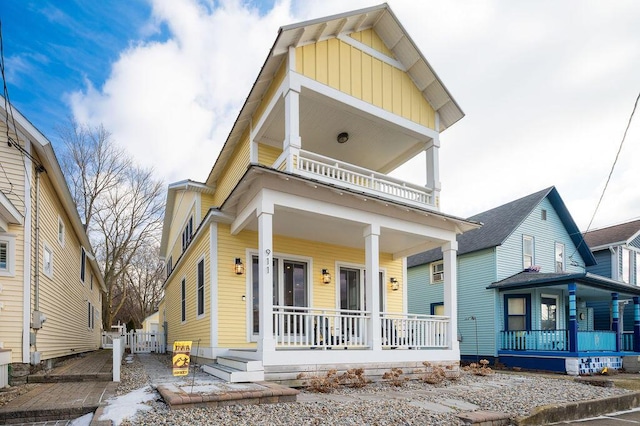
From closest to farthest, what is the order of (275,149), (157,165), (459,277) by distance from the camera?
1. (275,149)
2. (459,277)
3. (157,165)

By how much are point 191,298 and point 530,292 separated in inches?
466

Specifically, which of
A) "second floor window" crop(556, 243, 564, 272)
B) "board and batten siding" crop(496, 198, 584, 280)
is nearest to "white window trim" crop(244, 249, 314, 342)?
"board and batten siding" crop(496, 198, 584, 280)

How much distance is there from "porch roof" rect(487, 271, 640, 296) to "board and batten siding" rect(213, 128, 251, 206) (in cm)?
1009

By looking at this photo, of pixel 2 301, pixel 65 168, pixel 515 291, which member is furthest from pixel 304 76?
pixel 65 168

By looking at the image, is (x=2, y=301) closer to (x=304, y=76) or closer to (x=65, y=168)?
(x=304, y=76)

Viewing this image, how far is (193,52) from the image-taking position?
12828 mm

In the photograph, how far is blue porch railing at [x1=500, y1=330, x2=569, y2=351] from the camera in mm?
14195

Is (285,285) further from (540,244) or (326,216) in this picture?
(540,244)

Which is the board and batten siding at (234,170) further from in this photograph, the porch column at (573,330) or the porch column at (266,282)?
the porch column at (573,330)

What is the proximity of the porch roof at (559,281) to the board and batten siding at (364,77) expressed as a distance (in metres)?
6.69

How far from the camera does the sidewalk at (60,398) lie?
5207 mm

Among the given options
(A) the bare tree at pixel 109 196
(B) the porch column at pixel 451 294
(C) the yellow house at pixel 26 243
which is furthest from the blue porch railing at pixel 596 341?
(A) the bare tree at pixel 109 196

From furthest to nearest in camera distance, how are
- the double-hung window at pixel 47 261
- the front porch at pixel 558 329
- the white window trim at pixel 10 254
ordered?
the front porch at pixel 558 329 → the double-hung window at pixel 47 261 → the white window trim at pixel 10 254

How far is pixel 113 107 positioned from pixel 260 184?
10.4m
